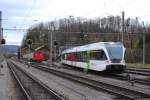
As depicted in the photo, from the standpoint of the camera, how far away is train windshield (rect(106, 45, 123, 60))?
3538cm

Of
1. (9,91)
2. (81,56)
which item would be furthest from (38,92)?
(81,56)

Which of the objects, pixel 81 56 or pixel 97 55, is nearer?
pixel 97 55

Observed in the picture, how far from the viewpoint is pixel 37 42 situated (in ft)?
413

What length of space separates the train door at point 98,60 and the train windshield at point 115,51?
0.64 metres

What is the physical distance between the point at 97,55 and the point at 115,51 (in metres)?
2.75

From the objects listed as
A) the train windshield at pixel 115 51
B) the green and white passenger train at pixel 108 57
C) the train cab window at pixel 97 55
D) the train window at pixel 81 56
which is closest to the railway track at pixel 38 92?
the green and white passenger train at pixel 108 57

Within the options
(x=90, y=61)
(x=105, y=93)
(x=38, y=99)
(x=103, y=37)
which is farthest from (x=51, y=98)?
(x=103, y=37)

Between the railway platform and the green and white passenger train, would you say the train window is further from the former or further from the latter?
the railway platform

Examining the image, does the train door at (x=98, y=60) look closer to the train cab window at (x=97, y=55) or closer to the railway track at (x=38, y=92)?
the train cab window at (x=97, y=55)

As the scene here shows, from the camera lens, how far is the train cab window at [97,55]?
119 ft

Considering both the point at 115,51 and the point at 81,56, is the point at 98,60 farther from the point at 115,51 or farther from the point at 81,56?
the point at 81,56

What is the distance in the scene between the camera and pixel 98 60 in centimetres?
3719

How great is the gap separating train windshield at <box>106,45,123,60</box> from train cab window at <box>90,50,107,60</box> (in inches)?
25.6

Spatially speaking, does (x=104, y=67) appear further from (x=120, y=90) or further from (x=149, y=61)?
(x=149, y=61)
